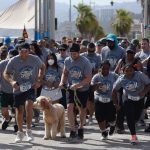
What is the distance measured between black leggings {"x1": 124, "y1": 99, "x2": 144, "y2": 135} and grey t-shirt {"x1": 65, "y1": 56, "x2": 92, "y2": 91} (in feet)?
3.13

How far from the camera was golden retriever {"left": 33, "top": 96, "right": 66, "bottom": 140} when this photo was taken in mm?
10727

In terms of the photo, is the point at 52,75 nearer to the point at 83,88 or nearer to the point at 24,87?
the point at 83,88

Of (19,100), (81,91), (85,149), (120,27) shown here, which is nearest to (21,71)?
(19,100)

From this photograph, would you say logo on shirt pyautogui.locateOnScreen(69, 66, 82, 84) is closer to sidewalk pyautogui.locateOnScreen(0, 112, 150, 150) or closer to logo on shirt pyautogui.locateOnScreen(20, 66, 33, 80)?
logo on shirt pyautogui.locateOnScreen(20, 66, 33, 80)

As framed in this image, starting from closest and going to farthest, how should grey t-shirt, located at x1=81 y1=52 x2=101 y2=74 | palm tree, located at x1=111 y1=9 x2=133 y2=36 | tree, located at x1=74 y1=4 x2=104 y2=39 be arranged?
grey t-shirt, located at x1=81 y1=52 x2=101 y2=74 → tree, located at x1=74 y1=4 x2=104 y2=39 → palm tree, located at x1=111 y1=9 x2=133 y2=36

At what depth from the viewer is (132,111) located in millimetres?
10430

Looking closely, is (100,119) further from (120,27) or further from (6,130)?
(120,27)

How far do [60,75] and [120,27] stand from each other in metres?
79.7

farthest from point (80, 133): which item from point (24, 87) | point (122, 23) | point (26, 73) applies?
point (122, 23)

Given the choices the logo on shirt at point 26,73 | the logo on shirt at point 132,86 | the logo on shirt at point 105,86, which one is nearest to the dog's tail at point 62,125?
the logo on shirt at point 105,86

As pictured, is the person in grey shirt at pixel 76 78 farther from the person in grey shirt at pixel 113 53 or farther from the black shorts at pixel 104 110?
the person in grey shirt at pixel 113 53

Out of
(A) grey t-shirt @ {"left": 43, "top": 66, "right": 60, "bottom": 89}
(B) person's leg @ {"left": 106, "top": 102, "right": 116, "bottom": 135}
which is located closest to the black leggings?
(B) person's leg @ {"left": 106, "top": 102, "right": 116, "bottom": 135}

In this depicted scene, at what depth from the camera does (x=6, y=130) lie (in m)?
12.4

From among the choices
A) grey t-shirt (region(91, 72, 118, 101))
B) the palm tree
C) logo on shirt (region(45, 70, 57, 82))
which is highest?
the palm tree
